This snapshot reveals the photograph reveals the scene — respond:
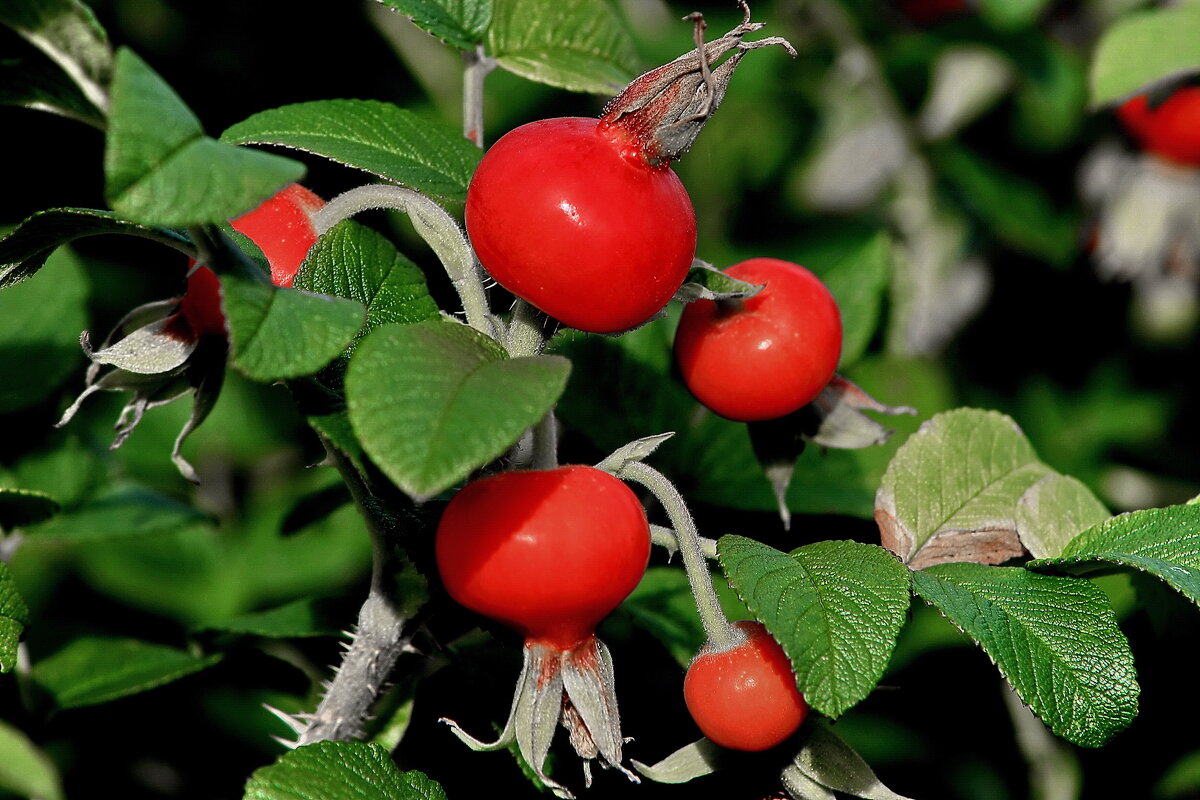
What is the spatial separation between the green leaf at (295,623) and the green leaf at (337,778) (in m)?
0.38

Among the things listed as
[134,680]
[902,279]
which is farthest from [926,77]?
[134,680]

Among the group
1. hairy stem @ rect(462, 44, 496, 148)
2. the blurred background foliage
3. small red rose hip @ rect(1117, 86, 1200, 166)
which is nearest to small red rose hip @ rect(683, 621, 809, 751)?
the blurred background foliage

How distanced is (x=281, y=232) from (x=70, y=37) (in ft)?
1.27

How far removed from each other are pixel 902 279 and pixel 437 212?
181 cm

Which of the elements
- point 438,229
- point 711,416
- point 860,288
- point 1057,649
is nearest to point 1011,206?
point 860,288

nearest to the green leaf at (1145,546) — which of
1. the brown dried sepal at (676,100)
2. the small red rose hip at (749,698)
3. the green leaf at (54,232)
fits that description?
the small red rose hip at (749,698)

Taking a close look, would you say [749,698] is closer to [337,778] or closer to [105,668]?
[337,778]

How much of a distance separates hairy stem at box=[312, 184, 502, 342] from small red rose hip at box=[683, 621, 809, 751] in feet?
1.34

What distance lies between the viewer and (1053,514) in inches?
53.4

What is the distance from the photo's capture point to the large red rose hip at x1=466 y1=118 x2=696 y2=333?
3.36 feet

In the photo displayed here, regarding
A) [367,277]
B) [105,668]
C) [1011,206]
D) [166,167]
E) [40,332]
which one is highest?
[166,167]

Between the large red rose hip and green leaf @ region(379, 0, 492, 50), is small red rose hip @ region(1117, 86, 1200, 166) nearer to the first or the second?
green leaf @ region(379, 0, 492, 50)

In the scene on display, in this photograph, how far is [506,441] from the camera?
837mm

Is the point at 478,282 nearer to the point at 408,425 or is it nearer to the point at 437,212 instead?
the point at 437,212
